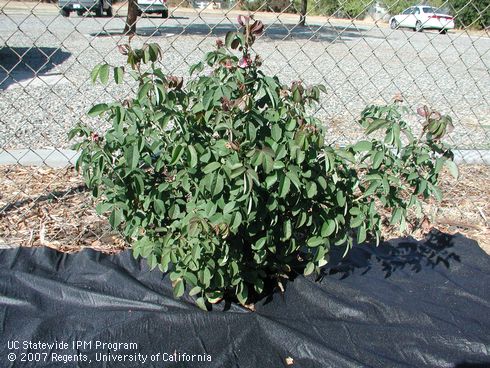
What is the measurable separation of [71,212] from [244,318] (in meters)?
1.42

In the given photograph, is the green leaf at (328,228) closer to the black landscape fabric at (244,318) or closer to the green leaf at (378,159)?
the green leaf at (378,159)

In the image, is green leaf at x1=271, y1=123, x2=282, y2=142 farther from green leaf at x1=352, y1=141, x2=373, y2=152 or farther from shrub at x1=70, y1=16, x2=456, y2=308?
green leaf at x1=352, y1=141, x2=373, y2=152

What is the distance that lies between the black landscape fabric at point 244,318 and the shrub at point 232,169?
0.60 feet

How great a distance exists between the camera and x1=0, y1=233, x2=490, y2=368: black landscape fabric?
2.00 metres

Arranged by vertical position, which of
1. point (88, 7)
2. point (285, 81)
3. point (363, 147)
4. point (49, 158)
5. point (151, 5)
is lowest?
point (363, 147)

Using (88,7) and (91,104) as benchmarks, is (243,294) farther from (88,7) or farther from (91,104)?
(88,7)

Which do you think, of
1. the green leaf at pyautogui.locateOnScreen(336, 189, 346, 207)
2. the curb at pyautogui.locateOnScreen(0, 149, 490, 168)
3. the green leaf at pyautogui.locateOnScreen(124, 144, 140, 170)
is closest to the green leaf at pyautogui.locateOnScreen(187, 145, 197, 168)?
the green leaf at pyautogui.locateOnScreen(124, 144, 140, 170)

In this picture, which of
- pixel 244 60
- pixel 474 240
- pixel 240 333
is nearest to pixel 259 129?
pixel 244 60

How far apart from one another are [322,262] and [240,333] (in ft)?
1.43

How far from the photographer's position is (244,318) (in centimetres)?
217

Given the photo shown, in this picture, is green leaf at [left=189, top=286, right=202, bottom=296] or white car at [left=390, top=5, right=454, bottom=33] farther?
white car at [left=390, top=5, right=454, bottom=33]

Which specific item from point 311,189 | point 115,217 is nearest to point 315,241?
point 311,189

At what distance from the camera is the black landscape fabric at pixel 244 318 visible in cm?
200

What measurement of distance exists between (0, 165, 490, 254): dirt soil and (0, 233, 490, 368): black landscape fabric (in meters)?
0.23
